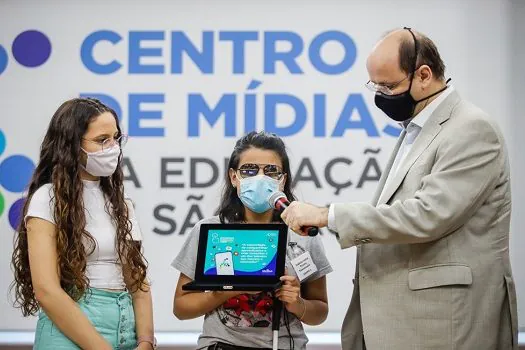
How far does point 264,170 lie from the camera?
10.2ft

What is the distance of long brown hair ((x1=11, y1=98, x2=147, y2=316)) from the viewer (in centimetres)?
275

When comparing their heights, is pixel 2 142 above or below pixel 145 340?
above

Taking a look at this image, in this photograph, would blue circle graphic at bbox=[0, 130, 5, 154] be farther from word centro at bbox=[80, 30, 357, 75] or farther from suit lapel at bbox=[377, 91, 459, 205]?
suit lapel at bbox=[377, 91, 459, 205]

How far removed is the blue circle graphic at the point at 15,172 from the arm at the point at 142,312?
2000mm

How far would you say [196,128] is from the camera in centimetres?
471

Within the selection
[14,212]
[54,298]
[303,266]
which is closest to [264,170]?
[303,266]

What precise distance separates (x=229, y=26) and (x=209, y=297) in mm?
2240

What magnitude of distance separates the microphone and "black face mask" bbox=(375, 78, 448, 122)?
49 cm

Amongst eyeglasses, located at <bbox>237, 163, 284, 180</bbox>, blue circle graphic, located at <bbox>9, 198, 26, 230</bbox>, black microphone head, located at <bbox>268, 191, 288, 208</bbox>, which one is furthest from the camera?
blue circle graphic, located at <bbox>9, 198, 26, 230</bbox>

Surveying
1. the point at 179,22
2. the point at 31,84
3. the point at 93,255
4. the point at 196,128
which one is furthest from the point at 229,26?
the point at 93,255

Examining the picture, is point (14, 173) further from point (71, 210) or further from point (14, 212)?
point (71, 210)

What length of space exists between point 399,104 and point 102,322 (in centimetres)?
130

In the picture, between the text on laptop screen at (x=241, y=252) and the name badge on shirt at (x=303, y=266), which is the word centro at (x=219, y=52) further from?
the text on laptop screen at (x=241, y=252)

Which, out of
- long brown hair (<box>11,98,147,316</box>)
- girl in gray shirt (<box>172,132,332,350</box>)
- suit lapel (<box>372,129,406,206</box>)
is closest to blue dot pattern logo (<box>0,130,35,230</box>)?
long brown hair (<box>11,98,147,316</box>)
